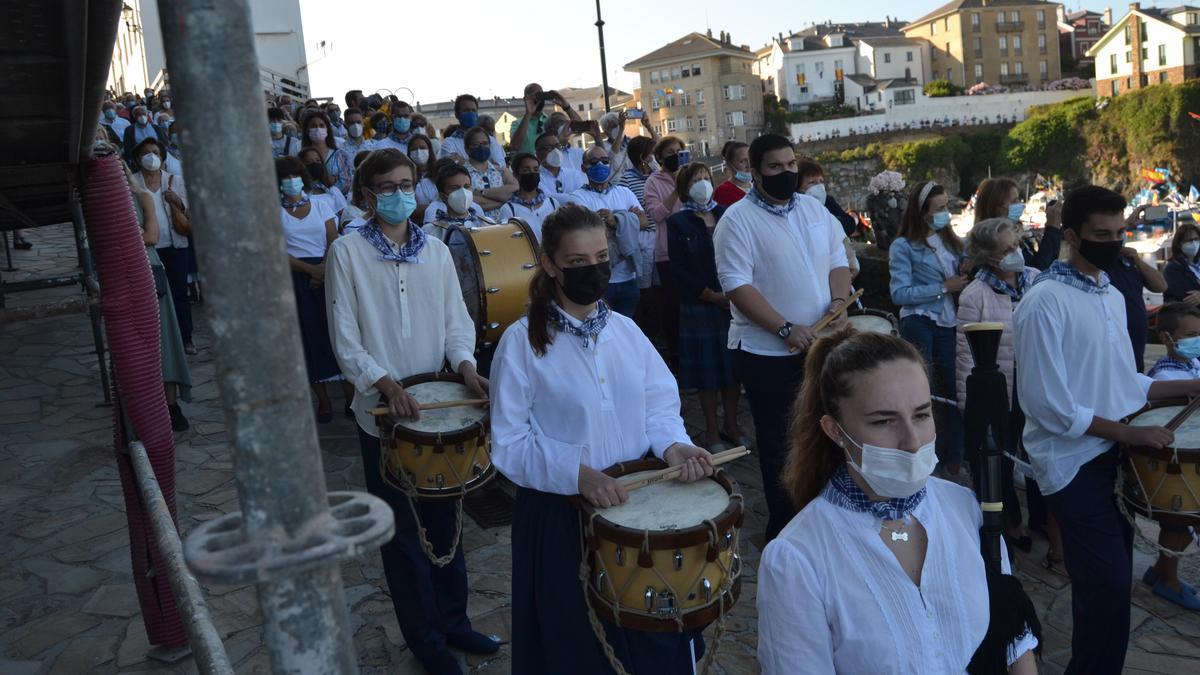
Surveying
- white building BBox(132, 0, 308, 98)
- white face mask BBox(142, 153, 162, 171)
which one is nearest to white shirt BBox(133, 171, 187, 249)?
white face mask BBox(142, 153, 162, 171)

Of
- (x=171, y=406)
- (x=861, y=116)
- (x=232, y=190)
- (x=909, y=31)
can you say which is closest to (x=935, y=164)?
(x=861, y=116)

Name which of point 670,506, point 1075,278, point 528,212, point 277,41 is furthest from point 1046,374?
point 277,41

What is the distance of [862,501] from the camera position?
8.20 ft

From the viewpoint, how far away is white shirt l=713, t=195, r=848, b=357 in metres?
5.37

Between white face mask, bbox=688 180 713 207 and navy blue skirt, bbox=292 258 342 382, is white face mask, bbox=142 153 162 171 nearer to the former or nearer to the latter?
navy blue skirt, bbox=292 258 342 382

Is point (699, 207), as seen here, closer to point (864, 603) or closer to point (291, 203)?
point (291, 203)

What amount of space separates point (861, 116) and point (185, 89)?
80418mm

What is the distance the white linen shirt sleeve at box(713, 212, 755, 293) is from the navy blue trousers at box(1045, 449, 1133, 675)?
1925 mm

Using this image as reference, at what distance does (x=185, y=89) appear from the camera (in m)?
1.33

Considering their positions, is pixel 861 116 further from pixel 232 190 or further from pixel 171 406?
pixel 232 190

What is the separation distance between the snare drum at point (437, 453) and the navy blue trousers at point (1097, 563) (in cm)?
241

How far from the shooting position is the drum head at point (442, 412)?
410 cm

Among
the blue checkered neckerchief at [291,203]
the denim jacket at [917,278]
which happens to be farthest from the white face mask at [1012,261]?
the blue checkered neckerchief at [291,203]

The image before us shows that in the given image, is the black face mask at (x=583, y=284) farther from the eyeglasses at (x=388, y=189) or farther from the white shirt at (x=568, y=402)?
the eyeglasses at (x=388, y=189)
